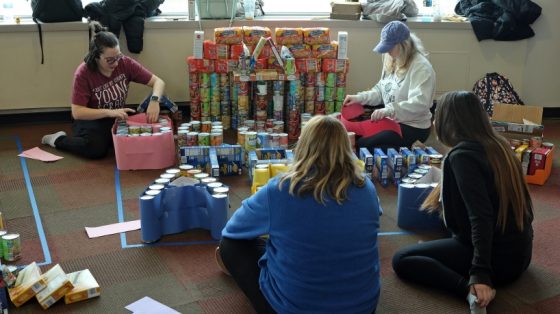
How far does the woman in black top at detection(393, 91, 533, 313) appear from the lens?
7.40 feet

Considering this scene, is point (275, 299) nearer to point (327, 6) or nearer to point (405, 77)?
point (405, 77)

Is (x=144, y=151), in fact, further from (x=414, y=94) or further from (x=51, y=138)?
(x=414, y=94)

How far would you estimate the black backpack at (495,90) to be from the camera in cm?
548

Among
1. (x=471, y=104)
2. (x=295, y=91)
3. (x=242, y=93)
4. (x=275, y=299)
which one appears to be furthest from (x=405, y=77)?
(x=275, y=299)

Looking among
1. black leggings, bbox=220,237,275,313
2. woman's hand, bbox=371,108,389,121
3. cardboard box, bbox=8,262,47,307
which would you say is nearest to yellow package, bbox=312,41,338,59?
woman's hand, bbox=371,108,389,121

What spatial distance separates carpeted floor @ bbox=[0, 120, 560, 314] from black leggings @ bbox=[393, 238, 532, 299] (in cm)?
7

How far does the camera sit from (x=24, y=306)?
2.45m

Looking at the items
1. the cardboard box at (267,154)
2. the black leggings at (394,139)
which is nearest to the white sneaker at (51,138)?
the cardboard box at (267,154)

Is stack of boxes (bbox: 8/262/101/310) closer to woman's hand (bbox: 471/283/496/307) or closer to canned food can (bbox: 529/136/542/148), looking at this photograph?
woman's hand (bbox: 471/283/496/307)

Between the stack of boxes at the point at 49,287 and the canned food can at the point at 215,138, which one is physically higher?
the canned food can at the point at 215,138

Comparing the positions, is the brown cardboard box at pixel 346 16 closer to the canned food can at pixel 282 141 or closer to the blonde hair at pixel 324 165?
the canned food can at pixel 282 141

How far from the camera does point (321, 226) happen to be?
Answer: 1926mm

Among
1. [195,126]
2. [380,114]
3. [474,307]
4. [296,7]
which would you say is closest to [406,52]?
[380,114]

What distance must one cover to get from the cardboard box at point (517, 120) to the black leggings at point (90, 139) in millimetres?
2697
